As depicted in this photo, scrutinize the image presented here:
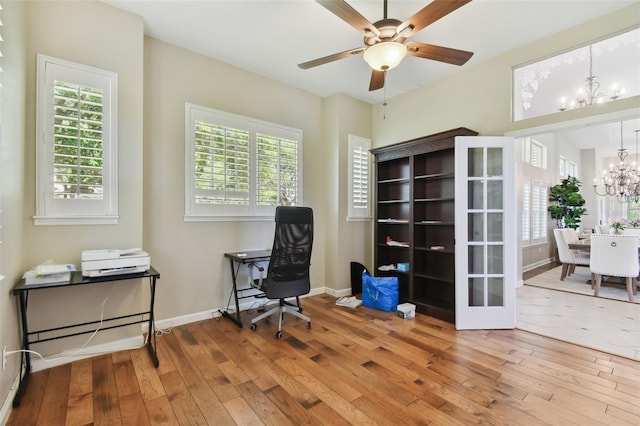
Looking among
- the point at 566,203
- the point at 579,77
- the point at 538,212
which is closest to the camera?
the point at 579,77

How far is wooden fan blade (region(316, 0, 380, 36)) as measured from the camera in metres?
1.80

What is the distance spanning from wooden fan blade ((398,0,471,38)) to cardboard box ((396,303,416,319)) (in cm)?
290

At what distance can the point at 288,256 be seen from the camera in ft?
9.77

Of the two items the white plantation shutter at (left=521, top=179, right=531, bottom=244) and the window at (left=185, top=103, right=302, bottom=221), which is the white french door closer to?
the window at (left=185, top=103, right=302, bottom=221)

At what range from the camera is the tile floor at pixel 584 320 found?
2793mm

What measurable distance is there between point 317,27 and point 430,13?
1337 mm

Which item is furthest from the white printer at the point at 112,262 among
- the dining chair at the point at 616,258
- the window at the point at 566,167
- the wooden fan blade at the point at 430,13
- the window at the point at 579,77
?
the window at the point at 566,167

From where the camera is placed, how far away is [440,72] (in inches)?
148

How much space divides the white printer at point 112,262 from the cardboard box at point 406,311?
9.21ft

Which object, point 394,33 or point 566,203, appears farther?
point 566,203

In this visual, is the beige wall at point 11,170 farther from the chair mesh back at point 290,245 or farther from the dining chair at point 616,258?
the dining chair at point 616,258

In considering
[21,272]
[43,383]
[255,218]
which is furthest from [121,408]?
[255,218]

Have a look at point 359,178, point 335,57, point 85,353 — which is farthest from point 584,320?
point 85,353

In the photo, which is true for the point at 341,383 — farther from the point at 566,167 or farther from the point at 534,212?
the point at 566,167
